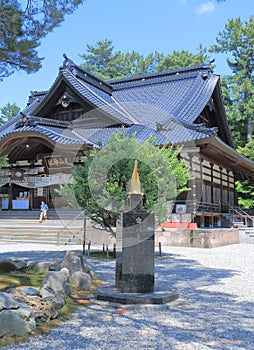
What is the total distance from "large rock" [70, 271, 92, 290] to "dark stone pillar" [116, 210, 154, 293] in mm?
638

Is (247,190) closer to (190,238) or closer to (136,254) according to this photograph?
(190,238)

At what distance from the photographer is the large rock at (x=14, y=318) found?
365 cm

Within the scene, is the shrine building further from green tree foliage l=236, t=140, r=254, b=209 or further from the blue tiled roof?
green tree foliage l=236, t=140, r=254, b=209

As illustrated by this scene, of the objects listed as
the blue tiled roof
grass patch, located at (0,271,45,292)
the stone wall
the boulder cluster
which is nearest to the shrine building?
the blue tiled roof

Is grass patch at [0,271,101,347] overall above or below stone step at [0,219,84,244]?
below

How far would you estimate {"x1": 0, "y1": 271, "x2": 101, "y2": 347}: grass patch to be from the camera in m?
3.66

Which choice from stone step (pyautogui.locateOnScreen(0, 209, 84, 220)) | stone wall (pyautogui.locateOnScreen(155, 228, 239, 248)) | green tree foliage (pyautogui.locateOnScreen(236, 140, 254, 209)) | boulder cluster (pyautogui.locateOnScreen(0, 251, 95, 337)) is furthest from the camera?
green tree foliage (pyautogui.locateOnScreen(236, 140, 254, 209))

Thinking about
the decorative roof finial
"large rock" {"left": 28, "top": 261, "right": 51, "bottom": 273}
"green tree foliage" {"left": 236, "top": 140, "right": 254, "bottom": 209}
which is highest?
"green tree foliage" {"left": 236, "top": 140, "right": 254, "bottom": 209}

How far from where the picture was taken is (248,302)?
5363 mm

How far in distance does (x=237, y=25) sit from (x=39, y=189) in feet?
79.3

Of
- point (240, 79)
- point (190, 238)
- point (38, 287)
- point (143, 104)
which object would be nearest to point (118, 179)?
point (38, 287)

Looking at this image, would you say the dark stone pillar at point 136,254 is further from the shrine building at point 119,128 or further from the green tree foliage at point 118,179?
the shrine building at point 119,128

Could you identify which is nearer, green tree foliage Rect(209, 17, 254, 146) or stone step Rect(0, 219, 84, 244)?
stone step Rect(0, 219, 84, 244)

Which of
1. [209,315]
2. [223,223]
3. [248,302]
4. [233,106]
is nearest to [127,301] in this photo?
[209,315]
